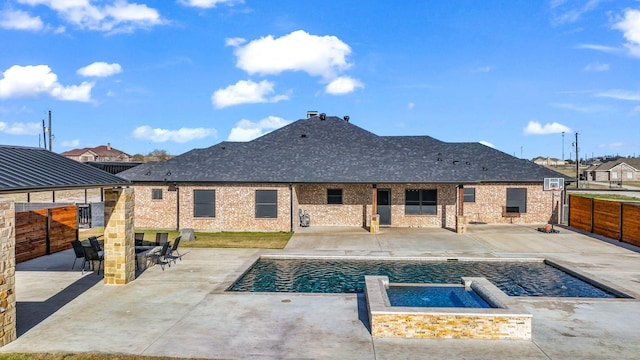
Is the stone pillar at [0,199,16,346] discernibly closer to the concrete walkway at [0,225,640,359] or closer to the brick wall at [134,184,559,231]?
the concrete walkway at [0,225,640,359]

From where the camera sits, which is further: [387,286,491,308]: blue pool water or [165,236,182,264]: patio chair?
[165,236,182,264]: patio chair

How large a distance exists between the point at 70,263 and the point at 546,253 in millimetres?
18322

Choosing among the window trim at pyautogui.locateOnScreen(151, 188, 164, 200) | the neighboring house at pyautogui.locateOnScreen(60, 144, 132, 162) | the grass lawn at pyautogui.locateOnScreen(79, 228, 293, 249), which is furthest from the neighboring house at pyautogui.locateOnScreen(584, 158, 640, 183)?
the neighboring house at pyautogui.locateOnScreen(60, 144, 132, 162)

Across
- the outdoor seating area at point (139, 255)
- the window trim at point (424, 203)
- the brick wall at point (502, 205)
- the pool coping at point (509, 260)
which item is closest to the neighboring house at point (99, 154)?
the window trim at point (424, 203)

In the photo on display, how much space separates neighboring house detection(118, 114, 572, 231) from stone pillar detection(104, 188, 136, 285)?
11.3 meters

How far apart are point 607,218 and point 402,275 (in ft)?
44.8

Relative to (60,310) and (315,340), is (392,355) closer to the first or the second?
(315,340)

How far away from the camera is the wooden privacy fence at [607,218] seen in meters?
18.9

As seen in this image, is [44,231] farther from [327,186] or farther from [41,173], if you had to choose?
[327,186]

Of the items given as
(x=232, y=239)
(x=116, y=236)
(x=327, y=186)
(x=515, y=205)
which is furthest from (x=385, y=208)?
(x=116, y=236)

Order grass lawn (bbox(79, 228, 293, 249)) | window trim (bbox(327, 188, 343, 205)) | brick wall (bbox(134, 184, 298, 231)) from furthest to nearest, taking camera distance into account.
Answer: window trim (bbox(327, 188, 343, 205)) → brick wall (bbox(134, 184, 298, 231)) → grass lawn (bbox(79, 228, 293, 249))

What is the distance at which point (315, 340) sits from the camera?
8.24 m

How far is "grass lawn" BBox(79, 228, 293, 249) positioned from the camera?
61.5ft

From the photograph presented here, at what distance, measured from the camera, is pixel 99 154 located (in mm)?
104938
